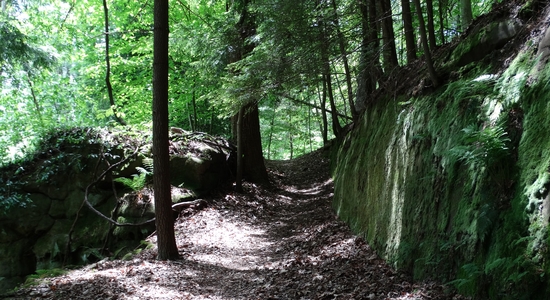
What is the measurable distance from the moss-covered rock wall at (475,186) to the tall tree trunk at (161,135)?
394cm

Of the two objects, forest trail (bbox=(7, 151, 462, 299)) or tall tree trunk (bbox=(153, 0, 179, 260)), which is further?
tall tree trunk (bbox=(153, 0, 179, 260))

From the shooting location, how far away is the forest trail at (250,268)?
16.5ft

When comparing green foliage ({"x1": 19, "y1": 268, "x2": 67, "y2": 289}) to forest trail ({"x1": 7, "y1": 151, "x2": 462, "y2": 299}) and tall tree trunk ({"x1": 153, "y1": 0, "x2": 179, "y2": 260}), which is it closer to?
forest trail ({"x1": 7, "y1": 151, "x2": 462, "y2": 299})

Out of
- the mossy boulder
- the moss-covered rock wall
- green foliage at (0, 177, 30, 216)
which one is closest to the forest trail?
the moss-covered rock wall

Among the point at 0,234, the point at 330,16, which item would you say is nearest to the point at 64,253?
the point at 0,234

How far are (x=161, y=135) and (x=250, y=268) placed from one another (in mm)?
3070

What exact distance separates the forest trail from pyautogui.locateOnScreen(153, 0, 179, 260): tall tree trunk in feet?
1.51

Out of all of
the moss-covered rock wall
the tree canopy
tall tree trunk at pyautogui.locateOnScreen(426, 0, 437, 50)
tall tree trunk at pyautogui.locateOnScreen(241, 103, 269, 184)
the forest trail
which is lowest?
the forest trail

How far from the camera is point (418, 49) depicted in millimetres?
10102

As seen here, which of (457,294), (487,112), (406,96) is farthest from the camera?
(406,96)

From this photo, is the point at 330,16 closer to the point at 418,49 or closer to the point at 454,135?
the point at 418,49

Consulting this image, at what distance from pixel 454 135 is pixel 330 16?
217 inches

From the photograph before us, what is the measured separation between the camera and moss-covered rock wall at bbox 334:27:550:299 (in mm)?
2889

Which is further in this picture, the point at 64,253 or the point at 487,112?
the point at 64,253
